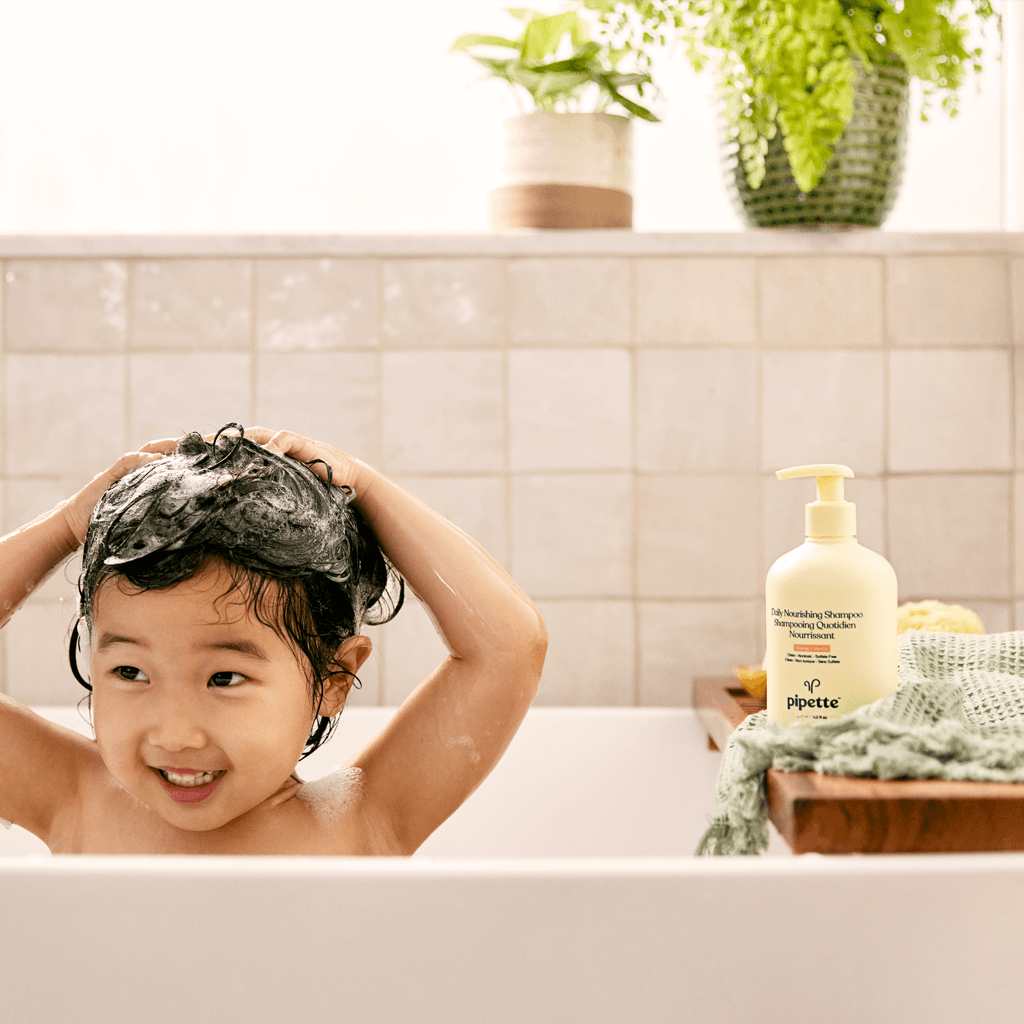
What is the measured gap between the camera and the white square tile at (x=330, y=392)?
1.41m

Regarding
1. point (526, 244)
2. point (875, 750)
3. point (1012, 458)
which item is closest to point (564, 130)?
point (526, 244)

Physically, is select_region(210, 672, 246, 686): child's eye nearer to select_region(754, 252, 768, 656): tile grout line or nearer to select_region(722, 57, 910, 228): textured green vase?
select_region(754, 252, 768, 656): tile grout line

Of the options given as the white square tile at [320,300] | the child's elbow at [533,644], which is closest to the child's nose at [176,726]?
the child's elbow at [533,644]

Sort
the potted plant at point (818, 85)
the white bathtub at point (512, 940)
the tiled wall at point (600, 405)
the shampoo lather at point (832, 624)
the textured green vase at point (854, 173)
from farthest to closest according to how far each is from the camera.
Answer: the tiled wall at point (600, 405)
the textured green vase at point (854, 173)
the potted plant at point (818, 85)
the shampoo lather at point (832, 624)
the white bathtub at point (512, 940)

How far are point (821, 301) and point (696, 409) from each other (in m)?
0.25

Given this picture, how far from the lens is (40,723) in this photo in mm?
845

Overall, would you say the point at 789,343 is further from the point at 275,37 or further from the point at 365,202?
the point at 275,37

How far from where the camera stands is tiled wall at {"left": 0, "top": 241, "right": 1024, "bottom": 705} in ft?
4.61

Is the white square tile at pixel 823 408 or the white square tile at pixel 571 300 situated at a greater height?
the white square tile at pixel 571 300

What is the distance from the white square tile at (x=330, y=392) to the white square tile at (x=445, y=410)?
24 mm

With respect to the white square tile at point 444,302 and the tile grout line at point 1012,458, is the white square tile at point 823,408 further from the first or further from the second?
the white square tile at point 444,302

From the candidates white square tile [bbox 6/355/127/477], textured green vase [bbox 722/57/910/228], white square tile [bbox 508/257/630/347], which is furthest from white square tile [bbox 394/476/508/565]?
textured green vase [bbox 722/57/910/228]

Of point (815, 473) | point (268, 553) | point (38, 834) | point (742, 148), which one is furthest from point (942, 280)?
point (38, 834)

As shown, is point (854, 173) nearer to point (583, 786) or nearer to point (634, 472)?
point (634, 472)
